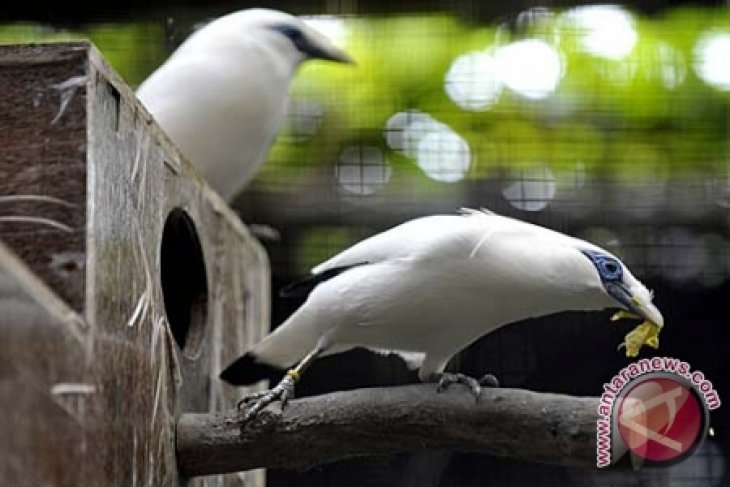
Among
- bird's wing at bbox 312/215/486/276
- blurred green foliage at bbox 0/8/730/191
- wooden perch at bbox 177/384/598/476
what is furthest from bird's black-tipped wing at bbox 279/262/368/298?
blurred green foliage at bbox 0/8/730/191

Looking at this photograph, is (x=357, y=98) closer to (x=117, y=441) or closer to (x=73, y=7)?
(x=73, y=7)

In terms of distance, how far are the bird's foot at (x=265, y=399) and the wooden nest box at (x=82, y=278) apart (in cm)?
6

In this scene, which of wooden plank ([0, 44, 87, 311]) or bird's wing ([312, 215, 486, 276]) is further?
bird's wing ([312, 215, 486, 276])

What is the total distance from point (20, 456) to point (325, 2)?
79cm

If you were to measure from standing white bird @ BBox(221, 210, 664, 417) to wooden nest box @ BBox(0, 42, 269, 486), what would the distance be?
11 cm

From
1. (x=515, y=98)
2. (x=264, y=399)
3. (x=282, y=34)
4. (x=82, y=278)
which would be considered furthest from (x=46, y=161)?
(x=515, y=98)

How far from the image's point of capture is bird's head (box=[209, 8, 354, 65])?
1247 mm

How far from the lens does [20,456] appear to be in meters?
0.64

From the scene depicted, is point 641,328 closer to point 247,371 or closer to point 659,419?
point 659,419

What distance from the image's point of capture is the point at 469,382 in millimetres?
890

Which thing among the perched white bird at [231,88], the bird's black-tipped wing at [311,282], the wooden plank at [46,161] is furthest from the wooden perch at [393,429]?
the perched white bird at [231,88]

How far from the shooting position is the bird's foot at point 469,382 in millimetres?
885

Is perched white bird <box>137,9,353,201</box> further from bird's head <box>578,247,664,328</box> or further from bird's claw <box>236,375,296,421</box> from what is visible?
bird's head <box>578,247,664,328</box>

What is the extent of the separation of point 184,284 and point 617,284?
0.40 metres
